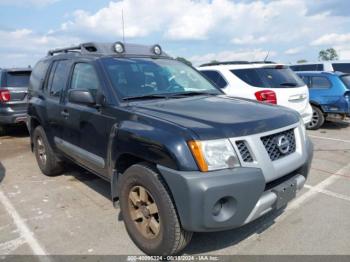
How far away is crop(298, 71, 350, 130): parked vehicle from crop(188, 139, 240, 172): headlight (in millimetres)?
7424

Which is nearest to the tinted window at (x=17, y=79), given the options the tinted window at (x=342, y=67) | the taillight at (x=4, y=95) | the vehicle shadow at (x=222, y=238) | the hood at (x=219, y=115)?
the taillight at (x=4, y=95)

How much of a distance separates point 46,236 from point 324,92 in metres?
8.19

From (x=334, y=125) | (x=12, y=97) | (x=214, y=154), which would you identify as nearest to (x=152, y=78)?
(x=214, y=154)

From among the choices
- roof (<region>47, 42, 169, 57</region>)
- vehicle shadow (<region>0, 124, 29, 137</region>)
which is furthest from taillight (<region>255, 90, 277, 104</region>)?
vehicle shadow (<region>0, 124, 29, 137</region>)

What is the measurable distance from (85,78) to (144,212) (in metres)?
1.88

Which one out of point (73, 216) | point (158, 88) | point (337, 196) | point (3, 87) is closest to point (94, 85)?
point (158, 88)

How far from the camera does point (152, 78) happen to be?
12.8 feet

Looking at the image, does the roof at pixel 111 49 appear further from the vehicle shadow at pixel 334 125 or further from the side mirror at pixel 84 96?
the vehicle shadow at pixel 334 125

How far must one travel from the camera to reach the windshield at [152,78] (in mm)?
3616

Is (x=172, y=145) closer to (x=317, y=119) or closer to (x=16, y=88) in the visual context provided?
(x=16, y=88)

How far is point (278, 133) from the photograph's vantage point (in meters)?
3.01

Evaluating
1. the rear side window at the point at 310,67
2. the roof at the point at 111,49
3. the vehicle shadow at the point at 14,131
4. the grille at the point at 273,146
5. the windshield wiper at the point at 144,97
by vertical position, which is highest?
the roof at the point at 111,49

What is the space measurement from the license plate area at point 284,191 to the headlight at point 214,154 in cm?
54

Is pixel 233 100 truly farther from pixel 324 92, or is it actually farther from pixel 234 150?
pixel 324 92
